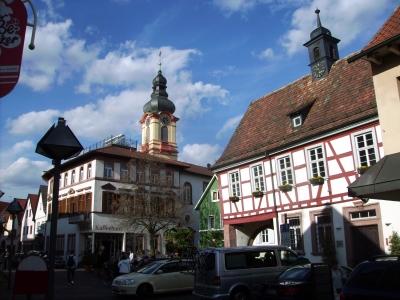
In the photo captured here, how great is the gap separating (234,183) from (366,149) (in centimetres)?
897

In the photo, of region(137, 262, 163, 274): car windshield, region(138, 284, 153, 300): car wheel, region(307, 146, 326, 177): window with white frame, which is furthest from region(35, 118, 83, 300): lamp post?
region(307, 146, 326, 177): window with white frame

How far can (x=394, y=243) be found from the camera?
15.6 metres

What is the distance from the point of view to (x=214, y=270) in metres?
12.9

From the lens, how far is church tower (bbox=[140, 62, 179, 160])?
57.9 m

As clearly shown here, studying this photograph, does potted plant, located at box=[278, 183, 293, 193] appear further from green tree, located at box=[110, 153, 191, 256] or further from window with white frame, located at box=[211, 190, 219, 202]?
green tree, located at box=[110, 153, 191, 256]

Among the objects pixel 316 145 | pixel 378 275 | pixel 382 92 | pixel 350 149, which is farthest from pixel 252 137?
pixel 378 275

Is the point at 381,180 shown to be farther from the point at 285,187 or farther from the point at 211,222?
the point at 211,222

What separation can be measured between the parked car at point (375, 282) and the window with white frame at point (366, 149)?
34.0 feet

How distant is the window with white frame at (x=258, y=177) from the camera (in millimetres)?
22656

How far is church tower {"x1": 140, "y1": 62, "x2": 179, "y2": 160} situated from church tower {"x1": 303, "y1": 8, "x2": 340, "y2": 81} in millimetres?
34975

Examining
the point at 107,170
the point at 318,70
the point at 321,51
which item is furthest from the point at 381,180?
the point at 107,170

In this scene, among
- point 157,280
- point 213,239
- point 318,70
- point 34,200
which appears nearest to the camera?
point 157,280

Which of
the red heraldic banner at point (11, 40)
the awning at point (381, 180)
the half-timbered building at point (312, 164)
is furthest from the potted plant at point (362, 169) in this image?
the red heraldic banner at point (11, 40)

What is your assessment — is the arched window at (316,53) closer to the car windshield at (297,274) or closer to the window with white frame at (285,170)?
the window with white frame at (285,170)
